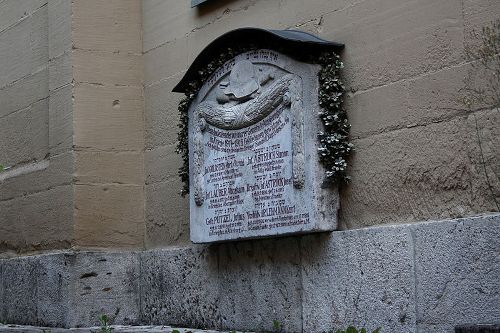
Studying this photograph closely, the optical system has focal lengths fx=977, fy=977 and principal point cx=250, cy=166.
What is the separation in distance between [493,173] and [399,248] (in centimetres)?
82

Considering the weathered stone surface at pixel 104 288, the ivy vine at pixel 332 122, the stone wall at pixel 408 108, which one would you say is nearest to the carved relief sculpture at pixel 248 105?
the ivy vine at pixel 332 122

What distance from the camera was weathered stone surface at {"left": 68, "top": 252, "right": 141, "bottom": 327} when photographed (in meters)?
8.58

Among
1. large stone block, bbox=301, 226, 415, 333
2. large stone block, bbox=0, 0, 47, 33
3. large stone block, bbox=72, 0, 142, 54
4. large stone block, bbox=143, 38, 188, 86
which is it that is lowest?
large stone block, bbox=301, 226, 415, 333

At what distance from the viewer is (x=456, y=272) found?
18.6ft

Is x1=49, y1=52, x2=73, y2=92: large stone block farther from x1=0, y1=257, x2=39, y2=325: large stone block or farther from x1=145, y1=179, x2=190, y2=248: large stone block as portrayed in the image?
x1=0, y1=257, x2=39, y2=325: large stone block

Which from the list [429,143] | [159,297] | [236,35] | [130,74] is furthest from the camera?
[130,74]

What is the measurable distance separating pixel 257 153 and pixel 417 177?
1.38 m

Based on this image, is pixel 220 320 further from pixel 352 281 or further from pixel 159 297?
pixel 352 281

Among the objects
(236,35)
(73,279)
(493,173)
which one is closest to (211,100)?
(236,35)

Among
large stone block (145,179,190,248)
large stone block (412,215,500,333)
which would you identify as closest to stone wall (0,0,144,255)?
large stone block (145,179,190,248)

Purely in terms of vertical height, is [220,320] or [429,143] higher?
[429,143]

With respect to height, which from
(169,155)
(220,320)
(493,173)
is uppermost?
(169,155)

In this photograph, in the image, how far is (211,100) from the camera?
7660mm

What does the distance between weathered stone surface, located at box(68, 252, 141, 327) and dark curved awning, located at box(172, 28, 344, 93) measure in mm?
1798
